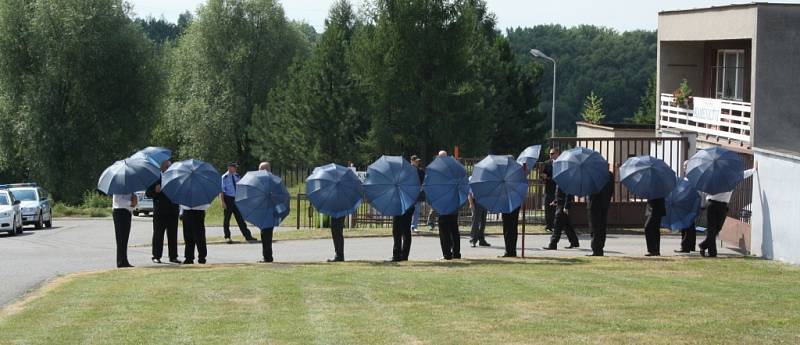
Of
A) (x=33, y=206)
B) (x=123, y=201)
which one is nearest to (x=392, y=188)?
(x=123, y=201)

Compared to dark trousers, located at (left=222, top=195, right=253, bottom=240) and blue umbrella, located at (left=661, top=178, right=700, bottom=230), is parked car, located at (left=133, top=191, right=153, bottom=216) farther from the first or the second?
blue umbrella, located at (left=661, top=178, right=700, bottom=230)

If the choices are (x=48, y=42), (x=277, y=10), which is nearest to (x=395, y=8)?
(x=48, y=42)

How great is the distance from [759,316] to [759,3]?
1873cm

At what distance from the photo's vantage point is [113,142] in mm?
67625

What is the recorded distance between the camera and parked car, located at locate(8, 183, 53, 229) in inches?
1543

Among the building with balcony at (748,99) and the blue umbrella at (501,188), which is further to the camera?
the building with balcony at (748,99)

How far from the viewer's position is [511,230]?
21.9m

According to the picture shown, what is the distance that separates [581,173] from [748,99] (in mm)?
14444

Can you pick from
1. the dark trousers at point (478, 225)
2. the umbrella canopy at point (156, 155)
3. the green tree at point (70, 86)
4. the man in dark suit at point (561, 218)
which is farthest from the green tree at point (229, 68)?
the man in dark suit at point (561, 218)

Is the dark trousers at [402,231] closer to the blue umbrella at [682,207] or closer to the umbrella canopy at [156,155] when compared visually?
the umbrella canopy at [156,155]

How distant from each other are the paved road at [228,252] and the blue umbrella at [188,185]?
87.8 inches

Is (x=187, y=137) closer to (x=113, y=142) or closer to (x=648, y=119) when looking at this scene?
(x=113, y=142)

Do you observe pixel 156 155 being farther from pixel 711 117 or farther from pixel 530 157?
pixel 711 117

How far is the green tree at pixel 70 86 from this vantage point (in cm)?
6456
